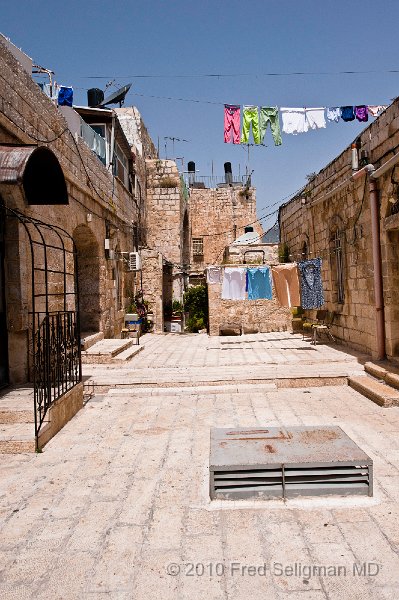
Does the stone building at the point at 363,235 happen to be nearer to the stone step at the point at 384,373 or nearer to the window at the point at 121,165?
the stone step at the point at 384,373

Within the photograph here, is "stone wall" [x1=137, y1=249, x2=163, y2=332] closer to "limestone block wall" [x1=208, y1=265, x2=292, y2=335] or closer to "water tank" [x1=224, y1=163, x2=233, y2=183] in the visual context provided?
"limestone block wall" [x1=208, y1=265, x2=292, y2=335]

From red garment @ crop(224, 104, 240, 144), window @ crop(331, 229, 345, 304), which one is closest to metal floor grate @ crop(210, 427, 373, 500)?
window @ crop(331, 229, 345, 304)

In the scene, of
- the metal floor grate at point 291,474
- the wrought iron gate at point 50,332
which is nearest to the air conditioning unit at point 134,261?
the wrought iron gate at point 50,332

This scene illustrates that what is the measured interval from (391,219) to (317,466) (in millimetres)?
5219

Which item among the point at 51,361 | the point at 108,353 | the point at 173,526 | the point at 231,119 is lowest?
the point at 173,526

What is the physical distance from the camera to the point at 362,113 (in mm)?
10602

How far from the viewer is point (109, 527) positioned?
2830 millimetres

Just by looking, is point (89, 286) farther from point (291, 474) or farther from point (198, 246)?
point (198, 246)

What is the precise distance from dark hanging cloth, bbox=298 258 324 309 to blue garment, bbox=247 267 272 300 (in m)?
0.95

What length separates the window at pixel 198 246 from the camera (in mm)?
Result: 28922

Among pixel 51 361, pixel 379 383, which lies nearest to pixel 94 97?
pixel 51 361

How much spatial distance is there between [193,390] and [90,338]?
12.0ft

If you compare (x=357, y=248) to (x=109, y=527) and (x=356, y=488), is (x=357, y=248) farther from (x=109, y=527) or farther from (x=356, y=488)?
(x=109, y=527)

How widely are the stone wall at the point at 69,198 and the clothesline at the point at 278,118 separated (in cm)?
357
